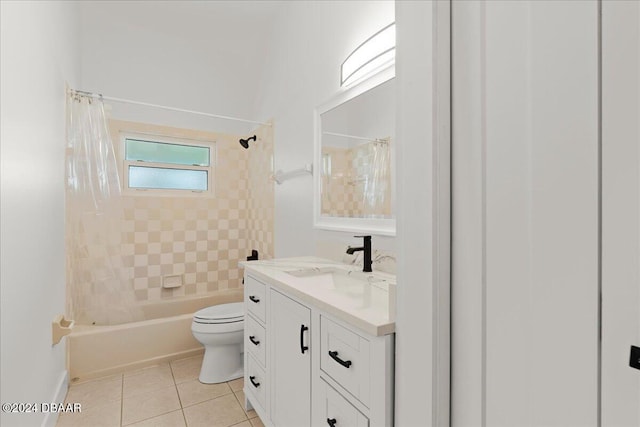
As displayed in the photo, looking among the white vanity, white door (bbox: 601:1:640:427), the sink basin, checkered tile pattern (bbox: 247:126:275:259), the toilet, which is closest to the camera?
white door (bbox: 601:1:640:427)

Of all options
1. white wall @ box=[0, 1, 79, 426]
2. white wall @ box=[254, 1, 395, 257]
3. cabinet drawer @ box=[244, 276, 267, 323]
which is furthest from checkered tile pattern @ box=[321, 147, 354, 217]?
white wall @ box=[0, 1, 79, 426]

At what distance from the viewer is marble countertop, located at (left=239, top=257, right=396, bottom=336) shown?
0.92 meters

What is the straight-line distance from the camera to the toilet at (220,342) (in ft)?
7.04

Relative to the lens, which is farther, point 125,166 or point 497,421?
point 125,166

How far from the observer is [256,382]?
1.67 meters

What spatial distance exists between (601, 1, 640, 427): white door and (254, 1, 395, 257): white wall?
1.00 metres

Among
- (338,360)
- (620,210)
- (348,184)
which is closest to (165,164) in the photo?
(348,184)

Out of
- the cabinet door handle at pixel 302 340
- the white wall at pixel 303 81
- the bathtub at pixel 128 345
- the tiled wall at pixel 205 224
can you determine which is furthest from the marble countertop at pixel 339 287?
the bathtub at pixel 128 345

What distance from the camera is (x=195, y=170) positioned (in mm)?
3146

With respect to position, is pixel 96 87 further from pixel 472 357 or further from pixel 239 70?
pixel 472 357

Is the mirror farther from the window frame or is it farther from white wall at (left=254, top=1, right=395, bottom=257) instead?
the window frame

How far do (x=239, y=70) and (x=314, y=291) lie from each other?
2.64 metres

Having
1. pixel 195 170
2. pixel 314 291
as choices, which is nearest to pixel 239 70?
pixel 195 170

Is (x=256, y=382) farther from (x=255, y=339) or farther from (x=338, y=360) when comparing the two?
(x=338, y=360)
